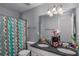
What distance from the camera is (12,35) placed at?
5.86 ft

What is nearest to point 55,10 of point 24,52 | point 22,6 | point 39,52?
point 22,6

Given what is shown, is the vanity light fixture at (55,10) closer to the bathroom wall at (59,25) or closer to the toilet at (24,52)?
the bathroom wall at (59,25)

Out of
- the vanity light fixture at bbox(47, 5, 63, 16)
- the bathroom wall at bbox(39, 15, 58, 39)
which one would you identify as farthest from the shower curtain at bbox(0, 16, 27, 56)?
the vanity light fixture at bbox(47, 5, 63, 16)

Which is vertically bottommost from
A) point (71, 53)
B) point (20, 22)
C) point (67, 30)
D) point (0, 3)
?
point (71, 53)

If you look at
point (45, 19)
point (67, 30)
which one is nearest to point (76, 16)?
point (67, 30)

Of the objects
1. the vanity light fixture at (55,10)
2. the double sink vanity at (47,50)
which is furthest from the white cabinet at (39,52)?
the vanity light fixture at (55,10)

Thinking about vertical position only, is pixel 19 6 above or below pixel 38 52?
above

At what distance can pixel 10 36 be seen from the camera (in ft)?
5.83

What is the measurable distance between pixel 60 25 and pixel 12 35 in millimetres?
643

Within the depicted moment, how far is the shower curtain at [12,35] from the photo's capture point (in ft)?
5.75

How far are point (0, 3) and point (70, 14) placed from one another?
92 centimetres

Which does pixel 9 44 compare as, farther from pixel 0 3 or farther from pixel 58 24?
pixel 58 24

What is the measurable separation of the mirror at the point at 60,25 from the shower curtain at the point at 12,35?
244 millimetres

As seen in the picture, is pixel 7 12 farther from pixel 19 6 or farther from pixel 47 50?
pixel 47 50
